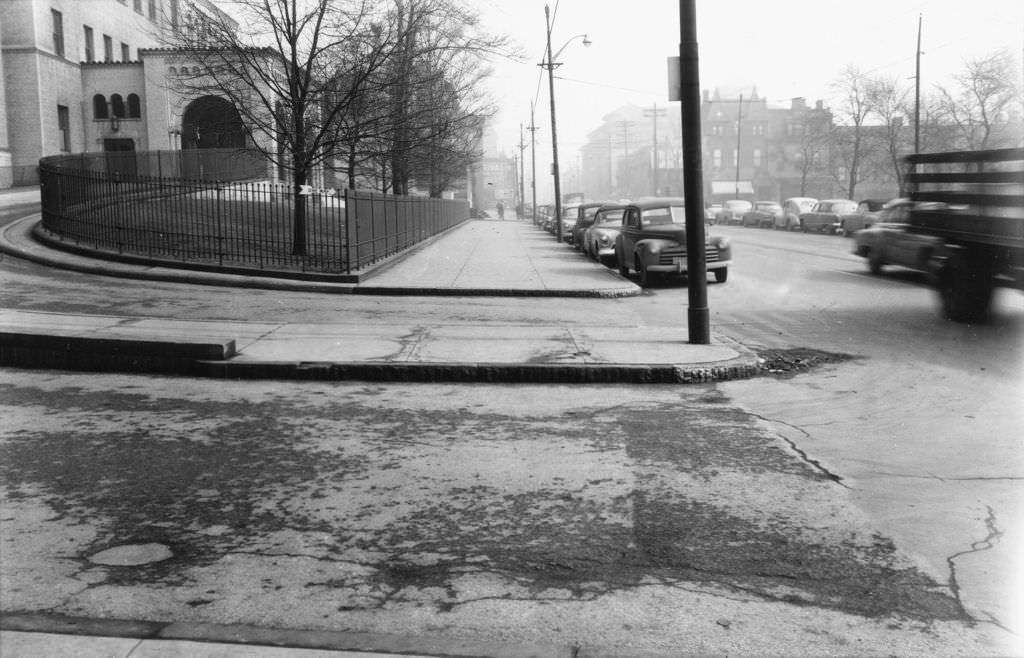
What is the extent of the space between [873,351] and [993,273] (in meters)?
2.56

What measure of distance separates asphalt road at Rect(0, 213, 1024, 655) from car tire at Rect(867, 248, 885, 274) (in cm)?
820

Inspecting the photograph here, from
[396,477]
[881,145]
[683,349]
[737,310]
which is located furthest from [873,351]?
[881,145]

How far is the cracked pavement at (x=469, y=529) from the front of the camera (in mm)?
3561

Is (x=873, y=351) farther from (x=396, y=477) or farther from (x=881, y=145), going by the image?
(x=881, y=145)

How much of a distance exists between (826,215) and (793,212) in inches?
249

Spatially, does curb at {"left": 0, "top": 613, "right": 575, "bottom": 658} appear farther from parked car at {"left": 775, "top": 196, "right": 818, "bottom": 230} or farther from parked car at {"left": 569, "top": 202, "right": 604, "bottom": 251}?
parked car at {"left": 775, "top": 196, "right": 818, "bottom": 230}

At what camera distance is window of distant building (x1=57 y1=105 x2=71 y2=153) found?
154 ft

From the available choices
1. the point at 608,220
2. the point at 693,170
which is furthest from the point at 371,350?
the point at 608,220

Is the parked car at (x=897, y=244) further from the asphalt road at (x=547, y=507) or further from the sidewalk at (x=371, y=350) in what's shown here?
the asphalt road at (x=547, y=507)

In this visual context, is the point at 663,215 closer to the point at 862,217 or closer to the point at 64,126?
the point at 862,217

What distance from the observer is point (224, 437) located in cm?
636

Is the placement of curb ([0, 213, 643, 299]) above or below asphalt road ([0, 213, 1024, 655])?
above

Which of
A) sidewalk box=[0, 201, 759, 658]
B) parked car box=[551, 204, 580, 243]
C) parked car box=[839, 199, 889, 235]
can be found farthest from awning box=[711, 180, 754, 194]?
sidewalk box=[0, 201, 759, 658]

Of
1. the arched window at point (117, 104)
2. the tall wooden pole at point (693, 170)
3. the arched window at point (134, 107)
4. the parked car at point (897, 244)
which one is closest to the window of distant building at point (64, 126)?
the arched window at point (117, 104)
